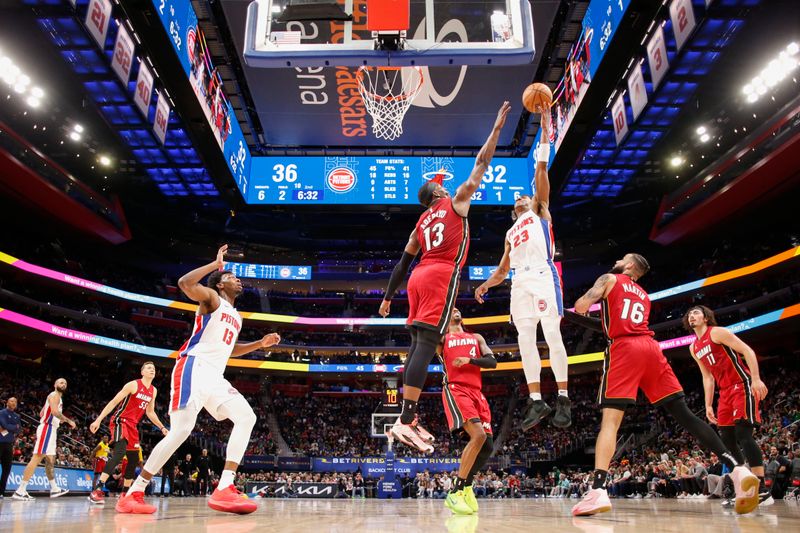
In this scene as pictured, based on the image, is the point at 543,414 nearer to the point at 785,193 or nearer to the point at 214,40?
the point at 214,40

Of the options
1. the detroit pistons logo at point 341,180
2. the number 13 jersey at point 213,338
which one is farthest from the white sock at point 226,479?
the detroit pistons logo at point 341,180

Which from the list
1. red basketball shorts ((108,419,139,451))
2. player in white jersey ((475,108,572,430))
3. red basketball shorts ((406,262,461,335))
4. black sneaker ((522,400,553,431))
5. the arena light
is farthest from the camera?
the arena light

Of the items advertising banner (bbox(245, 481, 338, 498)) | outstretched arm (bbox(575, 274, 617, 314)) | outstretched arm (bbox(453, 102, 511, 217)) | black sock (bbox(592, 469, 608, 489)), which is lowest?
advertising banner (bbox(245, 481, 338, 498))

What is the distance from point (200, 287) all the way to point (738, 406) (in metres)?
5.51

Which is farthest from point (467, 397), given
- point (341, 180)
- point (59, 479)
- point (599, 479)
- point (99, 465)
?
point (341, 180)

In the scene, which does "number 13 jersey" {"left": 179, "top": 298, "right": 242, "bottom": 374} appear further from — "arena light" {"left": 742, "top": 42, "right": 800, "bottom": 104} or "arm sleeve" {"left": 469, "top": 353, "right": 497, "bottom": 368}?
"arena light" {"left": 742, "top": 42, "right": 800, "bottom": 104}

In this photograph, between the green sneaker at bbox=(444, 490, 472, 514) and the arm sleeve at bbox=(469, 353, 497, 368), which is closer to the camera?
the green sneaker at bbox=(444, 490, 472, 514)

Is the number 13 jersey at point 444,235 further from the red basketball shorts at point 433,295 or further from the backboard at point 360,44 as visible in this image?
the backboard at point 360,44

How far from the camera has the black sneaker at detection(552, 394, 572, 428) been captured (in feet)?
15.6

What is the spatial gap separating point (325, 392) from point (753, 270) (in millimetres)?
24353

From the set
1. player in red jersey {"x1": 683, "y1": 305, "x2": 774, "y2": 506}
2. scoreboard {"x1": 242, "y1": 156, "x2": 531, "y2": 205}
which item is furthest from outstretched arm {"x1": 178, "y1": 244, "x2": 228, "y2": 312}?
scoreboard {"x1": 242, "y1": 156, "x2": 531, "y2": 205}

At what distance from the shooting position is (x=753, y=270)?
25031mm

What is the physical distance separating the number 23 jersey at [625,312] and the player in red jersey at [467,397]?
1.20 meters

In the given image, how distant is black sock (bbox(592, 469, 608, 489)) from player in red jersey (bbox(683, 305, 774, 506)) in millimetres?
2426
